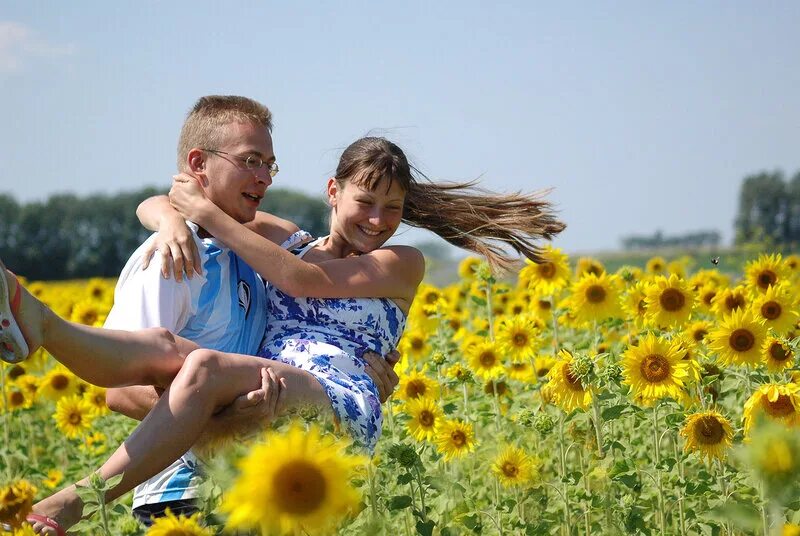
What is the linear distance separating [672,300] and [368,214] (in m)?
1.47

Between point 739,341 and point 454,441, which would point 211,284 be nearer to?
point 454,441

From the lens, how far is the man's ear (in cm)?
462

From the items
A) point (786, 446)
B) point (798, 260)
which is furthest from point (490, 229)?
point (798, 260)

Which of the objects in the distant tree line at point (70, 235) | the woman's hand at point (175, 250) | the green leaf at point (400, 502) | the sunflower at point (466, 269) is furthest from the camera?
the distant tree line at point (70, 235)

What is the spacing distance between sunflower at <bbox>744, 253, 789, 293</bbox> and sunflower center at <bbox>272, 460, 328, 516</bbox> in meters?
4.05

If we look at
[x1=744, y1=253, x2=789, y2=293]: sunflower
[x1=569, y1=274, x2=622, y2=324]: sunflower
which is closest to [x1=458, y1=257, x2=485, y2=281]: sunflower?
[x1=569, y1=274, x2=622, y2=324]: sunflower

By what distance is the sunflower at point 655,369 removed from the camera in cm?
398

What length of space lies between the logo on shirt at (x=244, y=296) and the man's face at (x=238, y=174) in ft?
1.00

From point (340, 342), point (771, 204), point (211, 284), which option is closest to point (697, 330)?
point (340, 342)

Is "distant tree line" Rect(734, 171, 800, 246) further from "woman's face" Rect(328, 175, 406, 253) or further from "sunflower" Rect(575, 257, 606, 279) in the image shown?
"woman's face" Rect(328, 175, 406, 253)

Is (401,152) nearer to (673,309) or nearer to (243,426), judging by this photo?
(673,309)

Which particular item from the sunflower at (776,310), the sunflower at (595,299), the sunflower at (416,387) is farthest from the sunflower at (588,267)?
the sunflower at (416,387)

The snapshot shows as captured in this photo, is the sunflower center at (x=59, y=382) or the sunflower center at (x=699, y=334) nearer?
the sunflower center at (x=699, y=334)

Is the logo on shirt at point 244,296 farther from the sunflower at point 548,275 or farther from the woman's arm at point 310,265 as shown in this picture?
the sunflower at point 548,275
